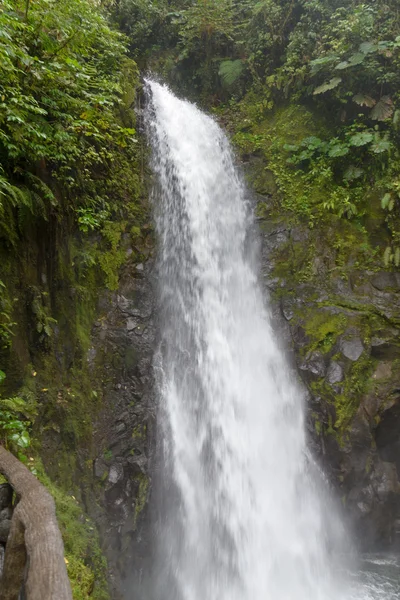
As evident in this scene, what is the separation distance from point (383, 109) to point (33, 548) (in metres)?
9.73

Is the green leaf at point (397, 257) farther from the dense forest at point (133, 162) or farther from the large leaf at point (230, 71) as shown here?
the large leaf at point (230, 71)

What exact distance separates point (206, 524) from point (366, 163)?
7904 mm

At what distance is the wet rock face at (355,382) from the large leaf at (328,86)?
3996mm

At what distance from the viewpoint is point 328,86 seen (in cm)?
878

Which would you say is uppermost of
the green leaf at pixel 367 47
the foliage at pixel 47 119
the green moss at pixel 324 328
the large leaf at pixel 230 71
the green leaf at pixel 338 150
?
the large leaf at pixel 230 71

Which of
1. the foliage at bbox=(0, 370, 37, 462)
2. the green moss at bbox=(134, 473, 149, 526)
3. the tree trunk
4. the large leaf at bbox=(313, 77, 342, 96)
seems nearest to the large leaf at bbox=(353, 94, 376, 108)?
the large leaf at bbox=(313, 77, 342, 96)

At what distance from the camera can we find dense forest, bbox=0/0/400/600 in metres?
5.01

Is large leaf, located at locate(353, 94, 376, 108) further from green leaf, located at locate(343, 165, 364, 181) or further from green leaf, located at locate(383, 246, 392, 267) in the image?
green leaf, located at locate(383, 246, 392, 267)

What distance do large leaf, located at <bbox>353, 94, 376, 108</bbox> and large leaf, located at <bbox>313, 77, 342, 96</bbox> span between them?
1.69ft

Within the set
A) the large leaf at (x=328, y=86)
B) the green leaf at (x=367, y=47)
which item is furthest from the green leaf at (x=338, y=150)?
the green leaf at (x=367, y=47)

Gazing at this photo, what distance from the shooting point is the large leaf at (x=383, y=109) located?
27.9 feet

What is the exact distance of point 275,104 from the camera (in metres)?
10.7

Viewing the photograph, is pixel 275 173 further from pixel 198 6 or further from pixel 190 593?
pixel 190 593

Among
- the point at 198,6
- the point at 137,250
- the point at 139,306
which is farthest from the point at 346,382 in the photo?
the point at 198,6
